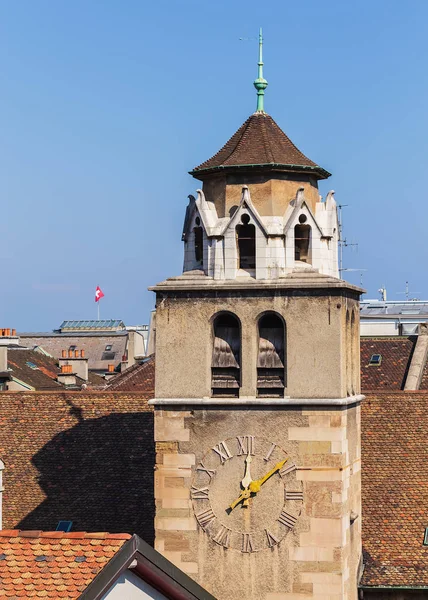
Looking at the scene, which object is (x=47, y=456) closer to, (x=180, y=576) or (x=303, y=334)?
(x=303, y=334)

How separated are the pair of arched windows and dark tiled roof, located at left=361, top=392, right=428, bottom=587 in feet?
19.3

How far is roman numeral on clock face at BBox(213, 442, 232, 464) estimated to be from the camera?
3241 cm

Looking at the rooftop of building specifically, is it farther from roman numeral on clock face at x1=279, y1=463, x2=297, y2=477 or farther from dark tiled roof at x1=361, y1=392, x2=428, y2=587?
roman numeral on clock face at x1=279, y1=463, x2=297, y2=477

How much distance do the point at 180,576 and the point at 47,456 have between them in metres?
18.5

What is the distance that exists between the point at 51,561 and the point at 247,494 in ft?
31.0

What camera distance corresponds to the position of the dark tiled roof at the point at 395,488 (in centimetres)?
3600

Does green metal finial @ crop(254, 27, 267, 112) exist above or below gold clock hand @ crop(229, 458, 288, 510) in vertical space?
above

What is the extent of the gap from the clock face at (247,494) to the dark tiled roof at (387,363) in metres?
26.0

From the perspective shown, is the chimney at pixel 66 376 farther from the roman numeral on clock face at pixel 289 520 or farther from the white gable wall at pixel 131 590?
the white gable wall at pixel 131 590

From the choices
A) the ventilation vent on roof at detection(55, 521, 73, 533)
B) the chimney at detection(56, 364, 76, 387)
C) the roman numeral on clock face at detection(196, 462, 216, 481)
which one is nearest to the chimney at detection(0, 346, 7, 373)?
the chimney at detection(56, 364, 76, 387)

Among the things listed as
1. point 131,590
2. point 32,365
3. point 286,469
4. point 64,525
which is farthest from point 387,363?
point 131,590

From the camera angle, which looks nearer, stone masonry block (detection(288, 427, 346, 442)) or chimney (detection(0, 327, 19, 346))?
stone masonry block (detection(288, 427, 346, 442))

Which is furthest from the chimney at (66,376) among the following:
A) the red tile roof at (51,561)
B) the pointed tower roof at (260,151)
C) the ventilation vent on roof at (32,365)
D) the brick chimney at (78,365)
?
the red tile roof at (51,561)

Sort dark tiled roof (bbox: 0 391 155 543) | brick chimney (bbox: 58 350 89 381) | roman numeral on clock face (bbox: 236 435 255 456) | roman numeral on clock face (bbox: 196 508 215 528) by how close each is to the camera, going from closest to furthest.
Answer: roman numeral on clock face (bbox: 236 435 255 456)
roman numeral on clock face (bbox: 196 508 215 528)
dark tiled roof (bbox: 0 391 155 543)
brick chimney (bbox: 58 350 89 381)
